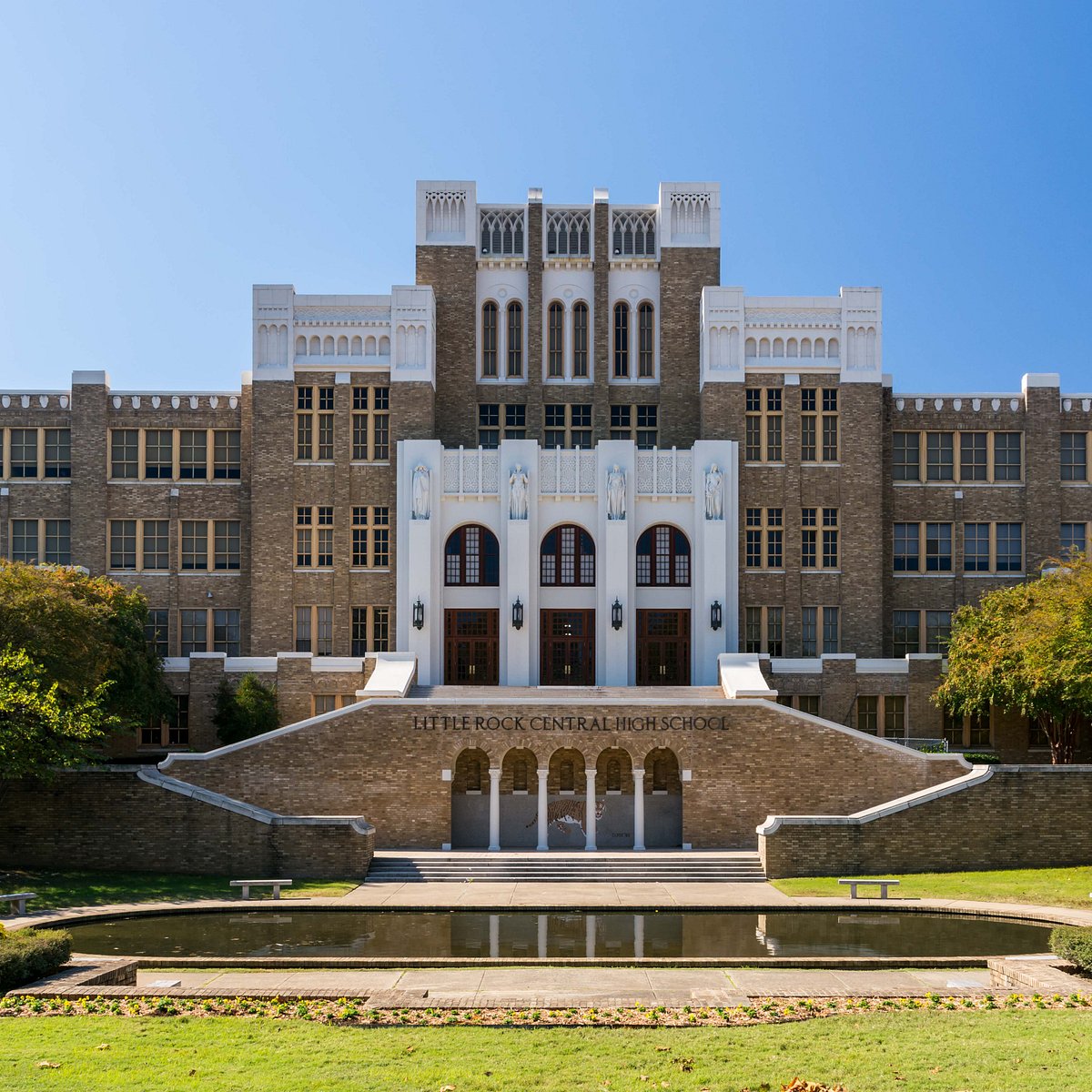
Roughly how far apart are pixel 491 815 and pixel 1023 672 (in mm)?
17558

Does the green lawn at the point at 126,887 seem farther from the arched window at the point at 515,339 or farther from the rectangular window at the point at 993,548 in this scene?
the rectangular window at the point at 993,548

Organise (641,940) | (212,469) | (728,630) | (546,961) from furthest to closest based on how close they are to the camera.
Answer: (212,469)
(728,630)
(641,940)
(546,961)

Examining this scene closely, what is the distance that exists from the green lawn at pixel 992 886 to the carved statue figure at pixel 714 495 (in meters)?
16.7

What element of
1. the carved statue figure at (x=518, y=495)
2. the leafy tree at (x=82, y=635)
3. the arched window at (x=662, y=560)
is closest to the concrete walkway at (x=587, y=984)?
the leafy tree at (x=82, y=635)

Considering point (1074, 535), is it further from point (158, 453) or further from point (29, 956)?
point (29, 956)

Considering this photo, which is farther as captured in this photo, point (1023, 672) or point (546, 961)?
point (1023, 672)

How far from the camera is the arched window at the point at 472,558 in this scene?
48250 millimetres

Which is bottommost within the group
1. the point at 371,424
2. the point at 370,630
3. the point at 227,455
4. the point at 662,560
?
the point at 370,630

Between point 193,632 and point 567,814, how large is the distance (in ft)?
63.8

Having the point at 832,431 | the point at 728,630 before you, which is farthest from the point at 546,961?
the point at 832,431

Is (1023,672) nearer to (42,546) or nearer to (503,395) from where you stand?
(503,395)

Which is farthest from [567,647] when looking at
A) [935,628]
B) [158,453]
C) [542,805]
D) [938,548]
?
[158,453]

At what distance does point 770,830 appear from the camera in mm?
34938

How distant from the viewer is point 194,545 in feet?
169
